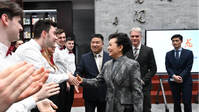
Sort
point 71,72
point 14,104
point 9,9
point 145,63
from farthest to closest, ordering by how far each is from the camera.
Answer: point 145,63 → point 71,72 → point 9,9 → point 14,104

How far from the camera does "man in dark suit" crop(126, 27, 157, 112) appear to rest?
9.07ft

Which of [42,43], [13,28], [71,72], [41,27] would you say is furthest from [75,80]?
[13,28]

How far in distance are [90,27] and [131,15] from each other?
2.81m

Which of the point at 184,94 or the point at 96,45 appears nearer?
the point at 96,45

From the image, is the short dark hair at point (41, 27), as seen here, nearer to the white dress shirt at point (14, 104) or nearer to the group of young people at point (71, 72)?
the group of young people at point (71, 72)

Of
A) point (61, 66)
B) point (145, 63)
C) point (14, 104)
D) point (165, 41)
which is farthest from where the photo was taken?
point (165, 41)

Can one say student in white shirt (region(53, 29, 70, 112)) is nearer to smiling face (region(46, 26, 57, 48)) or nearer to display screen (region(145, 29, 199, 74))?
smiling face (region(46, 26, 57, 48))

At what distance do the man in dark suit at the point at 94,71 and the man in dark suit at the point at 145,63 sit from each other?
55 centimetres

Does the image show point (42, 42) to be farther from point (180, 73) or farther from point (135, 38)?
point (180, 73)

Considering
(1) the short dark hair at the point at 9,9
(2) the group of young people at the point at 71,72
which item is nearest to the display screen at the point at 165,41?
(2) the group of young people at the point at 71,72

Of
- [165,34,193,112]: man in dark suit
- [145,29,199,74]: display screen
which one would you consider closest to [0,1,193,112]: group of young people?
[165,34,193,112]: man in dark suit

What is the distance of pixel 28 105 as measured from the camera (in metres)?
1.13

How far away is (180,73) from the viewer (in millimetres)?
3404

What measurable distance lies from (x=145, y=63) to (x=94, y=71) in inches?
33.6
